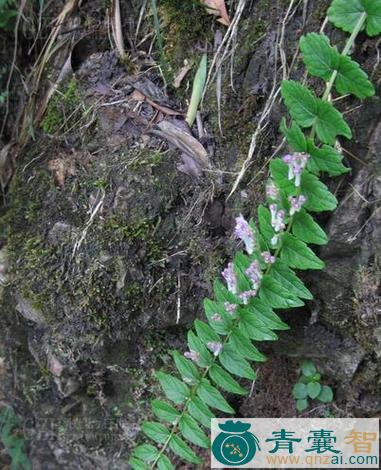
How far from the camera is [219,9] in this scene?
1.62 m

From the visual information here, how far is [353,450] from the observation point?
5.63 feet

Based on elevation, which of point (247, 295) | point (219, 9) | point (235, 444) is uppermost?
point (219, 9)

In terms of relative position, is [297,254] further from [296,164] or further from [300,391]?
[300,391]

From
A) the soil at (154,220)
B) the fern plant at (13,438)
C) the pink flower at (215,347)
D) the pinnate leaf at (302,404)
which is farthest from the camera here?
the fern plant at (13,438)

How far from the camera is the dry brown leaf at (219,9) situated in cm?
161

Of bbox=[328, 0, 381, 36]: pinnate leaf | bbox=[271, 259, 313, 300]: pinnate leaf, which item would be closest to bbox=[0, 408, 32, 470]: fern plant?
bbox=[271, 259, 313, 300]: pinnate leaf

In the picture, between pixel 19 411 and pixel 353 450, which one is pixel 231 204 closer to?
pixel 353 450

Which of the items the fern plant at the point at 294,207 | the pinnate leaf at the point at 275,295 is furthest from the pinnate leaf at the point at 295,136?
the pinnate leaf at the point at 275,295

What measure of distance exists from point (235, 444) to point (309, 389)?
288 mm

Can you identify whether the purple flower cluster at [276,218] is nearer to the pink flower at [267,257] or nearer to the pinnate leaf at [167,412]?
the pink flower at [267,257]

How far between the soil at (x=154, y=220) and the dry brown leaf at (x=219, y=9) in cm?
3

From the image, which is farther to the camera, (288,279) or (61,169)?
(61,169)

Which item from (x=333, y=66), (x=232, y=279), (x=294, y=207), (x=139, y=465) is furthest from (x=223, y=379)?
(x=333, y=66)

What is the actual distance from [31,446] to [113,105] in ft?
4.58
